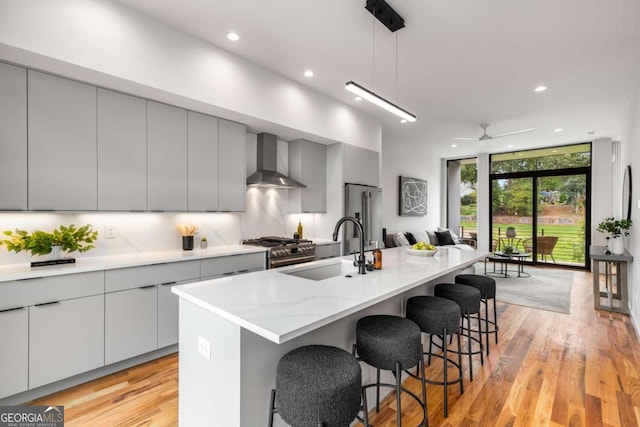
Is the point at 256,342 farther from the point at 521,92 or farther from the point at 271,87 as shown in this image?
the point at 521,92

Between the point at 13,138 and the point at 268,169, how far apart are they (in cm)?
244

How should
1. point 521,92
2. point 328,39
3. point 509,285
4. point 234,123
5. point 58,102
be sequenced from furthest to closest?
point 509,285
point 521,92
point 234,123
point 328,39
point 58,102

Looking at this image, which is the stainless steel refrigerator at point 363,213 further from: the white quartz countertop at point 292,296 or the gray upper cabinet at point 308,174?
the white quartz countertop at point 292,296

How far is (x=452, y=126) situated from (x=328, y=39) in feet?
12.2

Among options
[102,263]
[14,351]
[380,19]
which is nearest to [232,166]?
[102,263]

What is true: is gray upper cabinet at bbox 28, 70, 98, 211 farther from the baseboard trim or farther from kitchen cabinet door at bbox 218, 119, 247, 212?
the baseboard trim

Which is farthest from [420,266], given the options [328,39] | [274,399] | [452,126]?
[452,126]

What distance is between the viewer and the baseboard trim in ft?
6.89

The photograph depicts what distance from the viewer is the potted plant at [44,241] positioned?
2184mm

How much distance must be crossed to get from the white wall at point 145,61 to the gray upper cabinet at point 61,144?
144 mm

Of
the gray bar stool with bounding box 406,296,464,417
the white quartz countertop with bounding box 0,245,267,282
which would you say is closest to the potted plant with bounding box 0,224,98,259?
the white quartz countertop with bounding box 0,245,267,282

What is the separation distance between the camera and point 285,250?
12.0 feet

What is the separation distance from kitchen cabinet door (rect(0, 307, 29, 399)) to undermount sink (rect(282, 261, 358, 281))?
72.0 inches

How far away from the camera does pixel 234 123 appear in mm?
3508
